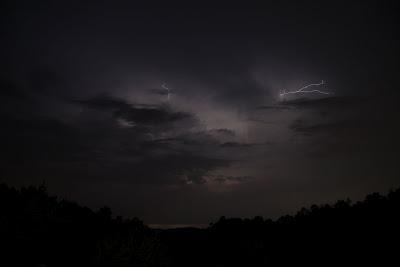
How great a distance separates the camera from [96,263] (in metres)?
26.4

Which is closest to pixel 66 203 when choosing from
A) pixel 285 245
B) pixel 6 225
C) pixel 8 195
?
pixel 8 195

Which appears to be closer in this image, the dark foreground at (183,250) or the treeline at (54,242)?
the treeline at (54,242)

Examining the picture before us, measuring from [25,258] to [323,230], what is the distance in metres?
30.8

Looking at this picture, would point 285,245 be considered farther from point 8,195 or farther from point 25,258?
point 8,195

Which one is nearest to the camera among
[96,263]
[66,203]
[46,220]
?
[96,263]

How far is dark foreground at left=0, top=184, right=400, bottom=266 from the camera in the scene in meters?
30.1

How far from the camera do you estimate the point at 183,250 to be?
55.5m

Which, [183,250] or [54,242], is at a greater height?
[54,242]

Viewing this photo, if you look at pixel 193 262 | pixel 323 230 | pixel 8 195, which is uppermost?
pixel 8 195

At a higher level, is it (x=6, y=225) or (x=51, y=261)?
(x=6, y=225)

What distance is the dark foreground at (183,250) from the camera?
3006 cm

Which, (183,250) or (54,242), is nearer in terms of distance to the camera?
(54,242)

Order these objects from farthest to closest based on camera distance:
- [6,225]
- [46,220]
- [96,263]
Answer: [46,220], [6,225], [96,263]

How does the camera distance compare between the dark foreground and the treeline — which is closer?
the treeline
